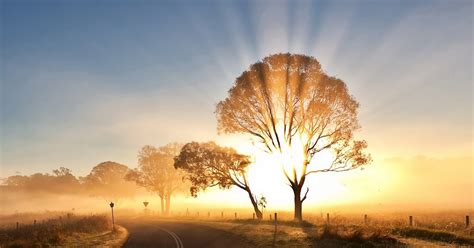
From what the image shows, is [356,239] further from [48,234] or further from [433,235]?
[48,234]

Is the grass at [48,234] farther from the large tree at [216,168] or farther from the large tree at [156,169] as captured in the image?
the large tree at [156,169]

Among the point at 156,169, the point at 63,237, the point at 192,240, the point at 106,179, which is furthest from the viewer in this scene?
the point at 106,179

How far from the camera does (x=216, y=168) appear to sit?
48.1 metres

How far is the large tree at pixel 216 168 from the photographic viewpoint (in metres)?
47.7

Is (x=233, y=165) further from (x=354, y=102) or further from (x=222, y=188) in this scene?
(x=354, y=102)

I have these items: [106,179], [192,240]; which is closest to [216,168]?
[192,240]

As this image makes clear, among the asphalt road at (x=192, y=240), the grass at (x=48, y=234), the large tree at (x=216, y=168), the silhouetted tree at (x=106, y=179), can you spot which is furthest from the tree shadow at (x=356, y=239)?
the silhouetted tree at (x=106, y=179)

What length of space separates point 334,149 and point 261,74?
1085cm

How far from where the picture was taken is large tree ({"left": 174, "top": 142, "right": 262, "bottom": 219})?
156 feet

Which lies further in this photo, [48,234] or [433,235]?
[48,234]

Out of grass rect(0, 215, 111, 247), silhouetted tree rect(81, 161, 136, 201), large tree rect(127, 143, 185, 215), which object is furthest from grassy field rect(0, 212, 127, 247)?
silhouetted tree rect(81, 161, 136, 201)

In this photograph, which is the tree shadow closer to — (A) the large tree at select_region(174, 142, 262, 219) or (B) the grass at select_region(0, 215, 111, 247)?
(B) the grass at select_region(0, 215, 111, 247)

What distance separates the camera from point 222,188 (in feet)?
158

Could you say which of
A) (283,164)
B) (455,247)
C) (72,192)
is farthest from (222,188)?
(72,192)
